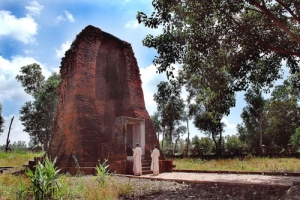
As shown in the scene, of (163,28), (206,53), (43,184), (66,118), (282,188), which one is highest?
(163,28)

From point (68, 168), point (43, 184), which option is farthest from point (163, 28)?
point (43, 184)

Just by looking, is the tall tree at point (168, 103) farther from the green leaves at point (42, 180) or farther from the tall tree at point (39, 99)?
the green leaves at point (42, 180)

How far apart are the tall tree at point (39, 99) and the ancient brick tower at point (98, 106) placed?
21069 mm

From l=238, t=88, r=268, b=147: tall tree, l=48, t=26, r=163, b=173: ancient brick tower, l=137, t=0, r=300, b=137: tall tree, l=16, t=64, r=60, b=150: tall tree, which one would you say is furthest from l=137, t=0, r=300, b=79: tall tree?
l=16, t=64, r=60, b=150: tall tree

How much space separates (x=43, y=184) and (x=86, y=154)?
7.40 meters

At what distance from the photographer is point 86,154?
41.2 ft

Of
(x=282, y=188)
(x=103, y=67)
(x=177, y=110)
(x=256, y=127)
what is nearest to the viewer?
(x=282, y=188)

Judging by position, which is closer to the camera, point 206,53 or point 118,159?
point 206,53

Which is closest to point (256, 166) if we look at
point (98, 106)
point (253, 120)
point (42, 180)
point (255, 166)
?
point (255, 166)

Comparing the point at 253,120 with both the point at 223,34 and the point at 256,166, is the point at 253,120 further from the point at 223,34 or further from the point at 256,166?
the point at 223,34

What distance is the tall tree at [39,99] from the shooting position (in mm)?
36156

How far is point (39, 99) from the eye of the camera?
3653 cm

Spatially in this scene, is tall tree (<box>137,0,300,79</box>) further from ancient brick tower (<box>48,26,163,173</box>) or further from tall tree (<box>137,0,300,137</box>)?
ancient brick tower (<box>48,26,163,173</box>)

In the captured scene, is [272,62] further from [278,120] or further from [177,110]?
[278,120]
